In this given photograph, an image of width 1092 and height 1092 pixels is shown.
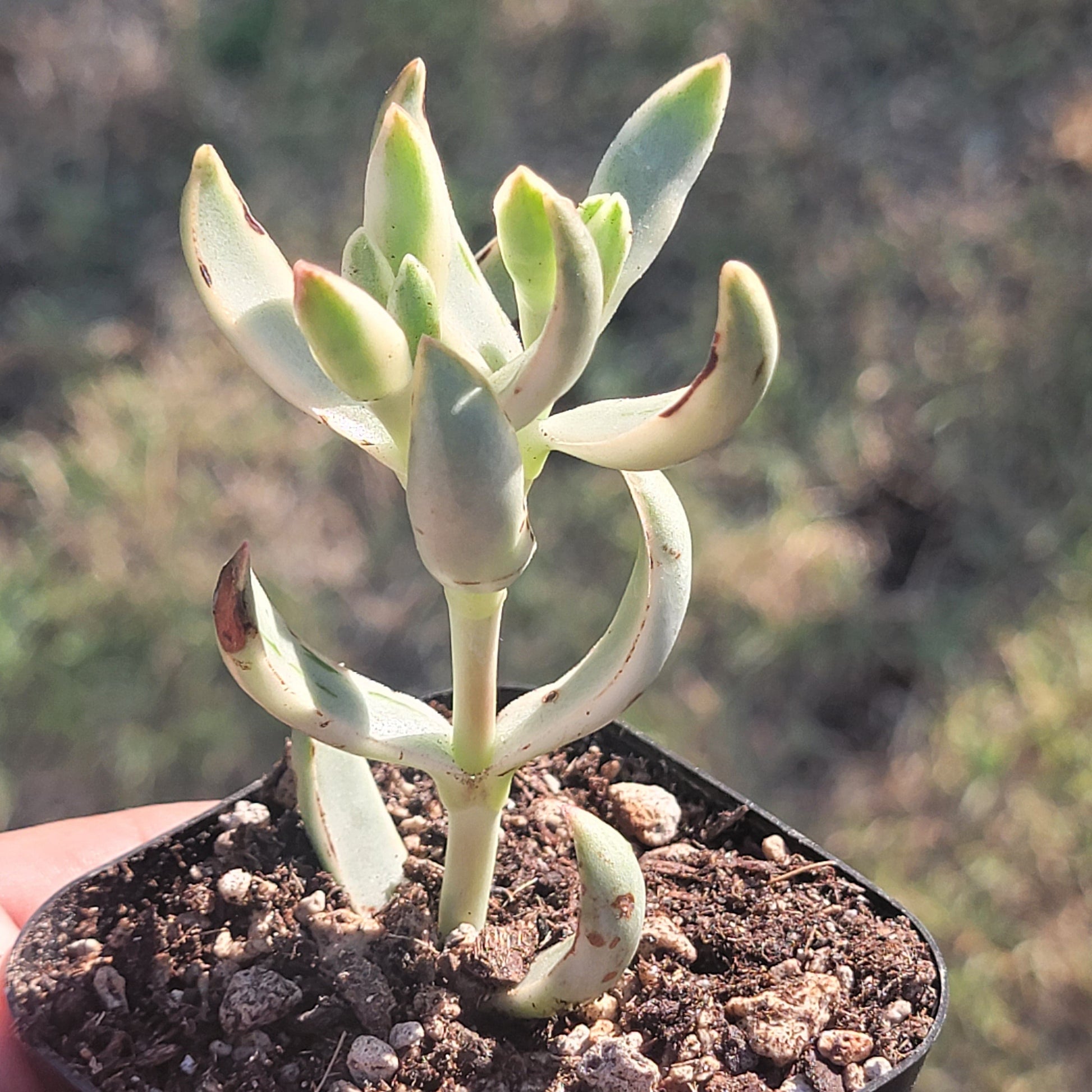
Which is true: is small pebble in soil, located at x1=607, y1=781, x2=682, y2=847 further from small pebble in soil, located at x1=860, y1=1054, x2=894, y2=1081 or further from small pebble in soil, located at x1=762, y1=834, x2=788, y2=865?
small pebble in soil, located at x1=860, y1=1054, x2=894, y2=1081

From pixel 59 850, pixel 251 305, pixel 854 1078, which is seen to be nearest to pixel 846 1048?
pixel 854 1078

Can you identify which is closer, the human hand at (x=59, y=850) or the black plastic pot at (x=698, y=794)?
the black plastic pot at (x=698, y=794)

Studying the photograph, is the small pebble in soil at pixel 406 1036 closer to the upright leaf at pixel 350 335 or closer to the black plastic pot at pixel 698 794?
the black plastic pot at pixel 698 794

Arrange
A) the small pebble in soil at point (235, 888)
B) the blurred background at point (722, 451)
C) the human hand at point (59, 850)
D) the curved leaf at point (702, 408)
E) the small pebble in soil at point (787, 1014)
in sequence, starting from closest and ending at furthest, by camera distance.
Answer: the curved leaf at point (702, 408), the small pebble in soil at point (787, 1014), the small pebble in soil at point (235, 888), the human hand at point (59, 850), the blurred background at point (722, 451)

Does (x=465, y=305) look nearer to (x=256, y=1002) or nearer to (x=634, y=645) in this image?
(x=634, y=645)

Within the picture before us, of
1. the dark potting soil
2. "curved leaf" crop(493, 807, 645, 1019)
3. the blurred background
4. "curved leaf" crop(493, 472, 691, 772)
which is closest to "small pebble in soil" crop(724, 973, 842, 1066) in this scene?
the dark potting soil

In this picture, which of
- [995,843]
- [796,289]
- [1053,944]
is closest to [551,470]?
[796,289]

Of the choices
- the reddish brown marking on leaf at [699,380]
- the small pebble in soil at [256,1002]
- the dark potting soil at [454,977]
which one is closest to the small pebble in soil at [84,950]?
the dark potting soil at [454,977]
